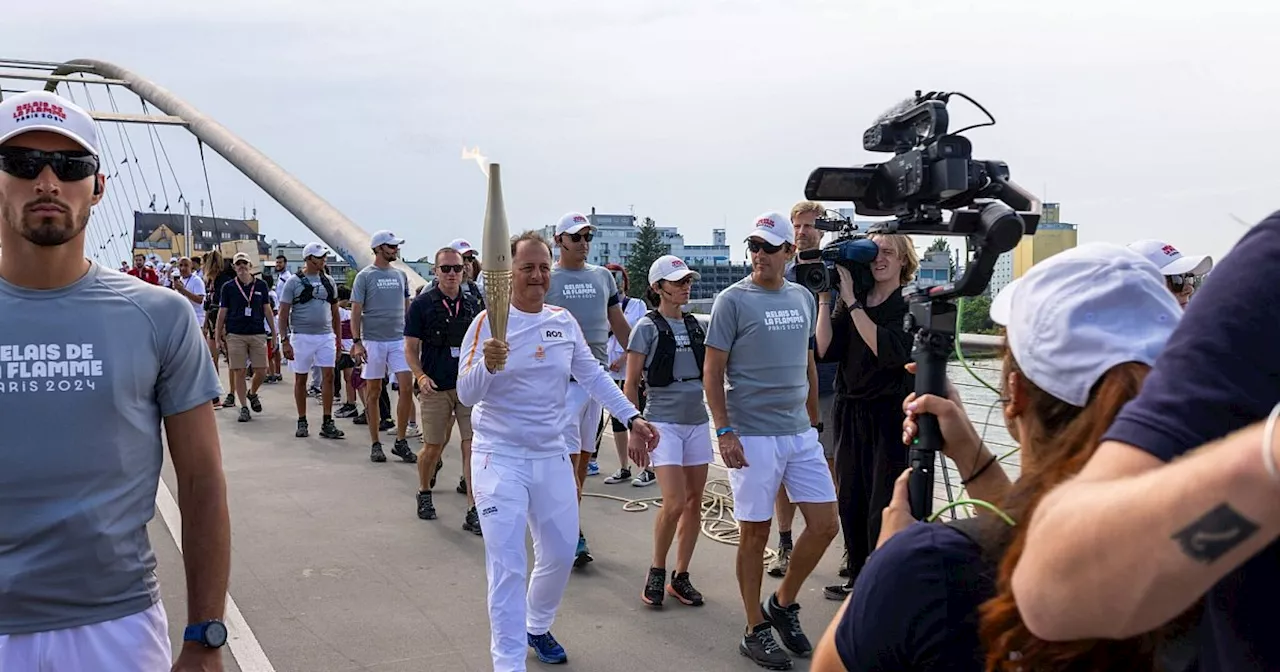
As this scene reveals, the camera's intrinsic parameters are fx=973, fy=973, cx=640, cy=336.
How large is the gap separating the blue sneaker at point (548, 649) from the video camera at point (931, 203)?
308 cm

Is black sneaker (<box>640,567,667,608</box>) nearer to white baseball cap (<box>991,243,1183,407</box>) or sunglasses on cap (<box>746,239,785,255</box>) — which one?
sunglasses on cap (<box>746,239,785,255</box>)

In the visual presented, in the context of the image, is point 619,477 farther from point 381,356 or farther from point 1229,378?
point 1229,378

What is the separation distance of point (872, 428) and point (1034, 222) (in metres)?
3.21

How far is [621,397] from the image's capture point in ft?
16.9

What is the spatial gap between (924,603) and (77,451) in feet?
6.44

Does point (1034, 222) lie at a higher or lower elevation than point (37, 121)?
lower

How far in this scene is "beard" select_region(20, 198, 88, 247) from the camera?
2355 mm

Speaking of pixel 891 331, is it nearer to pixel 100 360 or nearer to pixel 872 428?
pixel 872 428

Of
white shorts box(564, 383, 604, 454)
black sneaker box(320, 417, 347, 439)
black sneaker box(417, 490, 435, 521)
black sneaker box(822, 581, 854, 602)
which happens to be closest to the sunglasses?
white shorts box(564, 383, 604, 454)

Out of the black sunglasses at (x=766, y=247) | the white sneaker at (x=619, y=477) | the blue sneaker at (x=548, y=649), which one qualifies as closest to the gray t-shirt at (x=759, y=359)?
the black sunglasses at (x=766, y=247)

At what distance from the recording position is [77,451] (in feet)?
7.62

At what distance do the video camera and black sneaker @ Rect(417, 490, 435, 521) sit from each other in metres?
5.74

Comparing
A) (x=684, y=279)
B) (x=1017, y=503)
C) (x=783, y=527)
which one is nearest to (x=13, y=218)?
(x=1017, y=503)

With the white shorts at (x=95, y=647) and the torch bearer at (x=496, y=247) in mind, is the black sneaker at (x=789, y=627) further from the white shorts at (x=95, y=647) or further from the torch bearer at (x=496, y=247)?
the white shorts at (x=95, y=647)
